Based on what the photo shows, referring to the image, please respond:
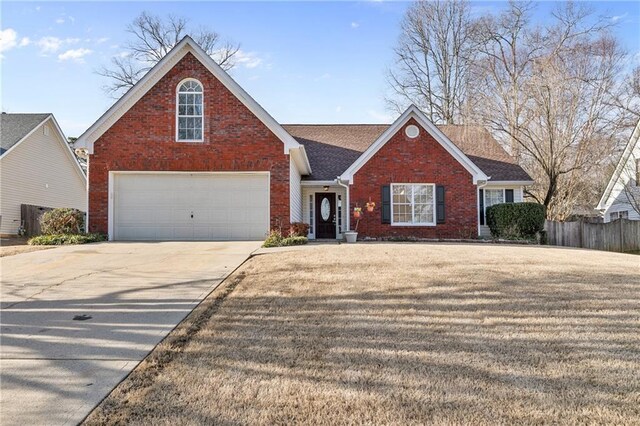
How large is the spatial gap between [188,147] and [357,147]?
8.58m

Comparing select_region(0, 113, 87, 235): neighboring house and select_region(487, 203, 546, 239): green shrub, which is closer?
select_region(487, 203, 546, 239): green shrub

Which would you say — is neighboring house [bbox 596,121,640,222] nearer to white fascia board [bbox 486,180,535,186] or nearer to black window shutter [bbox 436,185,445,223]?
white fascia board [bbox 486,180,535,186]

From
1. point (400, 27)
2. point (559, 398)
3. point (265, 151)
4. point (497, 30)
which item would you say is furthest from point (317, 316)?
point (400, 27)

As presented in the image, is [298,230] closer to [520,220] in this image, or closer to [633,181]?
[520,220]

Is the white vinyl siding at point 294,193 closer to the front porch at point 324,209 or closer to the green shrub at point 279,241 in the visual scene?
the front porch at point 324,209

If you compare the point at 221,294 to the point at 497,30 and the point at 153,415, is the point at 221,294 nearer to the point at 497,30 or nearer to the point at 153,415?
the point at 153,415

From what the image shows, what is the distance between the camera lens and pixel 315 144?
2111cm

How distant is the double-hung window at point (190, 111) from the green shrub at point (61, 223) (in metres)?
4.35

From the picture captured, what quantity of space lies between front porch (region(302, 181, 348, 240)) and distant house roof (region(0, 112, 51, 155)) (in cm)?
1308

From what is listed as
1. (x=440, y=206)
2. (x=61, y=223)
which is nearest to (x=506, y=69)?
(x=440, y=206)

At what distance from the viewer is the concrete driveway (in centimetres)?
356

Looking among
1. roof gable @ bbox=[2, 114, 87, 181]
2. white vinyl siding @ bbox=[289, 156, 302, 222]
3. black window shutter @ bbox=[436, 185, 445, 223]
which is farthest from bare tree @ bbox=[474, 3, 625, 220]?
roof gable @ bbox=[2, 114, 87, 181]

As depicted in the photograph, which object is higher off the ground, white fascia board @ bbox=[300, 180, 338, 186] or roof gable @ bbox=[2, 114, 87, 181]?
roof gable @ bbox=[2, 114, 87, 181]

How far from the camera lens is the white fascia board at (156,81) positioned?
48.2ft
